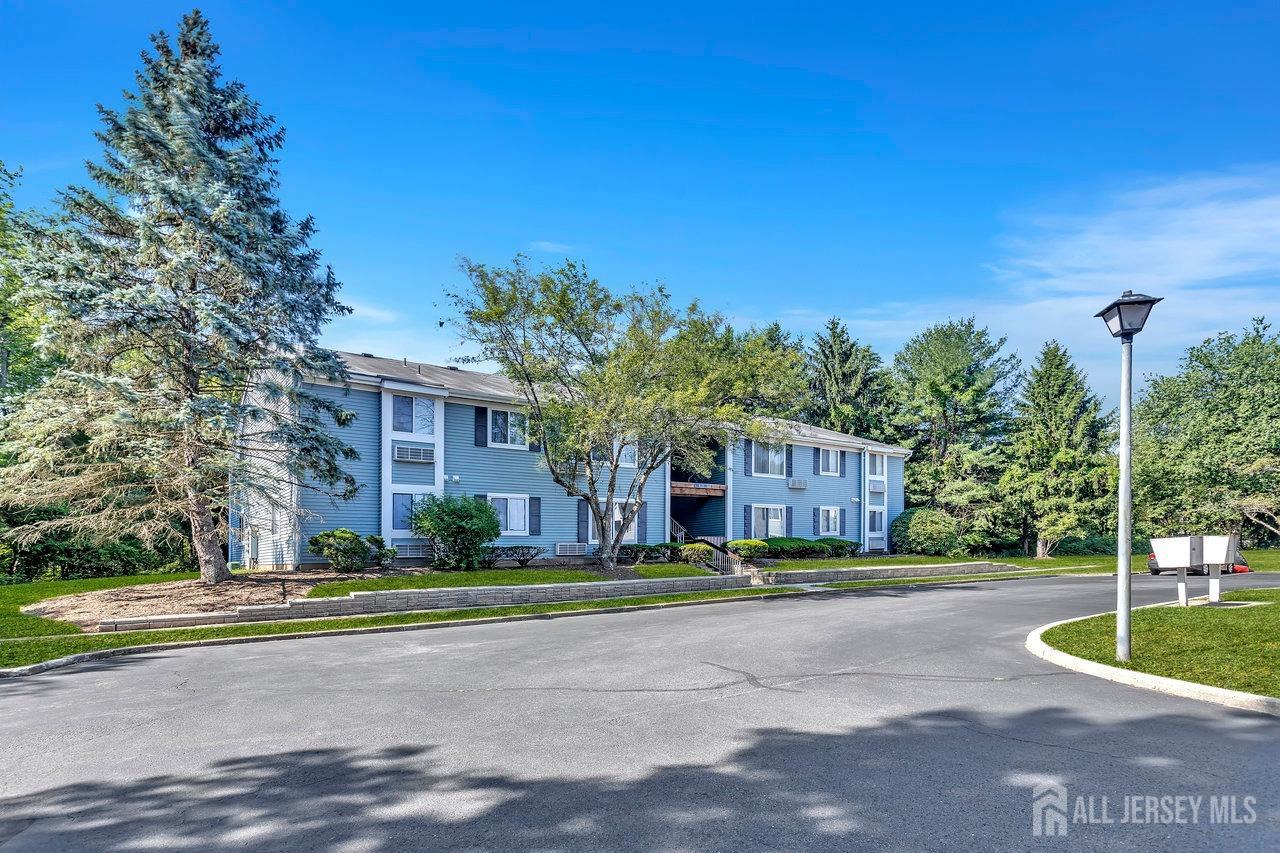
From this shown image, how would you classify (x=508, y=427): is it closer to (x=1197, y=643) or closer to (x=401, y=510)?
(x=401, y=510)

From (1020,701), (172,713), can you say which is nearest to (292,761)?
(172,713)

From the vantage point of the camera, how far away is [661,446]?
26.0 m

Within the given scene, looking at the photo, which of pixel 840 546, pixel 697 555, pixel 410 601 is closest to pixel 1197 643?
pixel 410 601

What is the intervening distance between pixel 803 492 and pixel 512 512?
16814 mm

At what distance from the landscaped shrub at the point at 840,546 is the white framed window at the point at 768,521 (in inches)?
73.9

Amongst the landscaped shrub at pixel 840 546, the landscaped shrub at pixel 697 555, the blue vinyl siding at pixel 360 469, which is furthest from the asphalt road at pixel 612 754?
the landscaped shrub at pixel 840 546

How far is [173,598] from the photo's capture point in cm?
1738

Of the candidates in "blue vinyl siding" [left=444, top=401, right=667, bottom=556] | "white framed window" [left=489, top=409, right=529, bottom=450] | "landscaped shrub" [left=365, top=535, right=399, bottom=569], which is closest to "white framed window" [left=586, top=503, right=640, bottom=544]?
"blue vinyl siding" [left=444, top=401, right=667, bottom=556]

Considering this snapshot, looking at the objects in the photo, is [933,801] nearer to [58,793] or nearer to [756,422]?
[58,793]

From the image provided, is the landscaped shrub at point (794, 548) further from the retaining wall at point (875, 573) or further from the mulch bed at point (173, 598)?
the mulch bed at point (173, 598)

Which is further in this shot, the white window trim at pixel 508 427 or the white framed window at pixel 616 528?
the white framed window at pixel 616 528

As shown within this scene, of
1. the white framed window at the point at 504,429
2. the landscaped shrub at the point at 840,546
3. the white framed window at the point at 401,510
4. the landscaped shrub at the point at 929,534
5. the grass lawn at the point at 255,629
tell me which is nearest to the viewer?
the grass lawn at the point at 255,629

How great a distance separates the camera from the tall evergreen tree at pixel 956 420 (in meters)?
46.2

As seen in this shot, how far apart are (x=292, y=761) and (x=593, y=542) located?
2497cm
